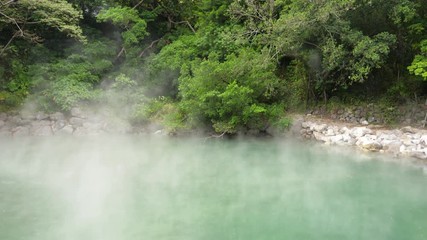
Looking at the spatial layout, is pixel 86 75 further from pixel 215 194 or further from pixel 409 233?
pixel 409 233

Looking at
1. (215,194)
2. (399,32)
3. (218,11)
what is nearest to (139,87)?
(218,11)

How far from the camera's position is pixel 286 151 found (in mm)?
9188

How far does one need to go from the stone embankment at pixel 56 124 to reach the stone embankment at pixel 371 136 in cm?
569

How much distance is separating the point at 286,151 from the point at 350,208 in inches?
138

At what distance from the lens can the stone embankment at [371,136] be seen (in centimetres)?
820

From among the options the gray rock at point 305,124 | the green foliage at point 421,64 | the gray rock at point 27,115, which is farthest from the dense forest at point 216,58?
the gray rock at point 305,124

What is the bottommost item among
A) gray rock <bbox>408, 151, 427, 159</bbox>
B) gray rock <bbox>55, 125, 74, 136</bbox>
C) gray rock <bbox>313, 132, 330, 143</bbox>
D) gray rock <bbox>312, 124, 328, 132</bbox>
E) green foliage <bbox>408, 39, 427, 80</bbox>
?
gray rock <bbox>313, 132, 330, 143</bbox>

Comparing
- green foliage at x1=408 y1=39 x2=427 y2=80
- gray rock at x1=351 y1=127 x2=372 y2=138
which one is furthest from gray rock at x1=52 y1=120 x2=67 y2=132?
green foliage at x1=408 y1=39 x2=427 y2=80

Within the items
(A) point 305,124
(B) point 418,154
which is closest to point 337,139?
(A) point 305,124

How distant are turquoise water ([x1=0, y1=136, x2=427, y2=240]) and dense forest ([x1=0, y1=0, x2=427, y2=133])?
5.81 feet

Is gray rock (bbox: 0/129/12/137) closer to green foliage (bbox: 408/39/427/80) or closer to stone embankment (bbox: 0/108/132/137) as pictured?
stone embankment (bbox: 0/108/132/137)

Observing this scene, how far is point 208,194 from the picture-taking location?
6.30 meters

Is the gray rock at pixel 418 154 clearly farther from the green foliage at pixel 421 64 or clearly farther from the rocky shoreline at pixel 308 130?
the green foliage at pixel 421 64

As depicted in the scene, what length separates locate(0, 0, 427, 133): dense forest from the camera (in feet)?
30.2
